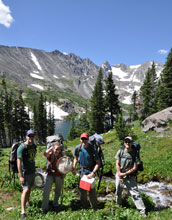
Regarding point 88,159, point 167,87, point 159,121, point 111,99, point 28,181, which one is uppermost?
point 167,87

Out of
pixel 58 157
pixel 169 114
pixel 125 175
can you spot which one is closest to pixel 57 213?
pixel 58 157

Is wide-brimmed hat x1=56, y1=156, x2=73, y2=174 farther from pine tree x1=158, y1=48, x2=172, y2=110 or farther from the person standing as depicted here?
pine tree x1=158, y1=48, x2=172, y2=110

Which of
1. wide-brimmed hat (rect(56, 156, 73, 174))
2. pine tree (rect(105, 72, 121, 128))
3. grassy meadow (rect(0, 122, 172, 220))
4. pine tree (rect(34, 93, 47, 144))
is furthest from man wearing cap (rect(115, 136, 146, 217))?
pine tree (rect(34, 93, 47, 144))

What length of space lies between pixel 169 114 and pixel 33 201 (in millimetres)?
16416

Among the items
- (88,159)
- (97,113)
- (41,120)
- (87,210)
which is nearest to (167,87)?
(97,113)

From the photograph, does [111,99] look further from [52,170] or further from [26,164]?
[26,164]

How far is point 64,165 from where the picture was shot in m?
4.99

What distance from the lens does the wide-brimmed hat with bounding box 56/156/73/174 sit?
4988 millimetres

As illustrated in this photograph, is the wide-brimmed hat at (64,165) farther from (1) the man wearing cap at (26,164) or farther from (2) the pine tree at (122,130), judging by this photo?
(2) the pine tree at (122,130)

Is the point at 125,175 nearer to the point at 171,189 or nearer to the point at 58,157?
the point at 58,157

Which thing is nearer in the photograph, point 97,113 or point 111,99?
point 111,99

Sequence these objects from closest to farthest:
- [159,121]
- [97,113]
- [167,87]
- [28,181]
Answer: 1. [28,181]
2. [159,121]
3. [167,87]
4. [97,113]

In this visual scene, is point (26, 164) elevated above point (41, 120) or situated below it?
below

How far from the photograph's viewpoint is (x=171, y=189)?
25.3 feet
